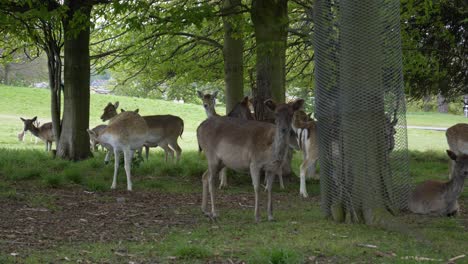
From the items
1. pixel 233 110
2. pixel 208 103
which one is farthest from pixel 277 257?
pixel 208 103

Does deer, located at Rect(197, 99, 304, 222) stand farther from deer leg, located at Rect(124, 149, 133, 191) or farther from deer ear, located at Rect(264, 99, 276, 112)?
deer leg, located at Rect(124, 149, 133, 191)

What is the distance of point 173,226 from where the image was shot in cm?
877

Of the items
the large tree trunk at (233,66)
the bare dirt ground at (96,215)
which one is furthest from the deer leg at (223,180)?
the large tree trunk at (233,66)

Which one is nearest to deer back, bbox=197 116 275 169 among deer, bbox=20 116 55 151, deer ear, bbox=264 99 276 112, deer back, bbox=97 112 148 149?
deer ear, bbox=264 99 276 112

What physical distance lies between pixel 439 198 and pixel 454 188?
10.9 inches

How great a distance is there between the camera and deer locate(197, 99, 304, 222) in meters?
9.01

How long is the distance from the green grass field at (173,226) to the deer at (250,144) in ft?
2.00

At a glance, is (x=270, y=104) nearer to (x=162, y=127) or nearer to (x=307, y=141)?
(x=307, y=141)

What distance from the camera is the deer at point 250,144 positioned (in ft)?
29.6

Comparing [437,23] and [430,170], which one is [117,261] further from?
[437,23]

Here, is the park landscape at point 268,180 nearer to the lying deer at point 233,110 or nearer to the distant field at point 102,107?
the lying deer at point 233,110

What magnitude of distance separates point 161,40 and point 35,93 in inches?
1260

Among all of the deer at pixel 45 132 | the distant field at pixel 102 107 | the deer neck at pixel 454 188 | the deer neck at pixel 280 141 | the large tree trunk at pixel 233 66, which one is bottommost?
the deer neck at pixel 454 188

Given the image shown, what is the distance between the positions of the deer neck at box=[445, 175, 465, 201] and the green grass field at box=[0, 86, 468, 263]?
0.47 metres
